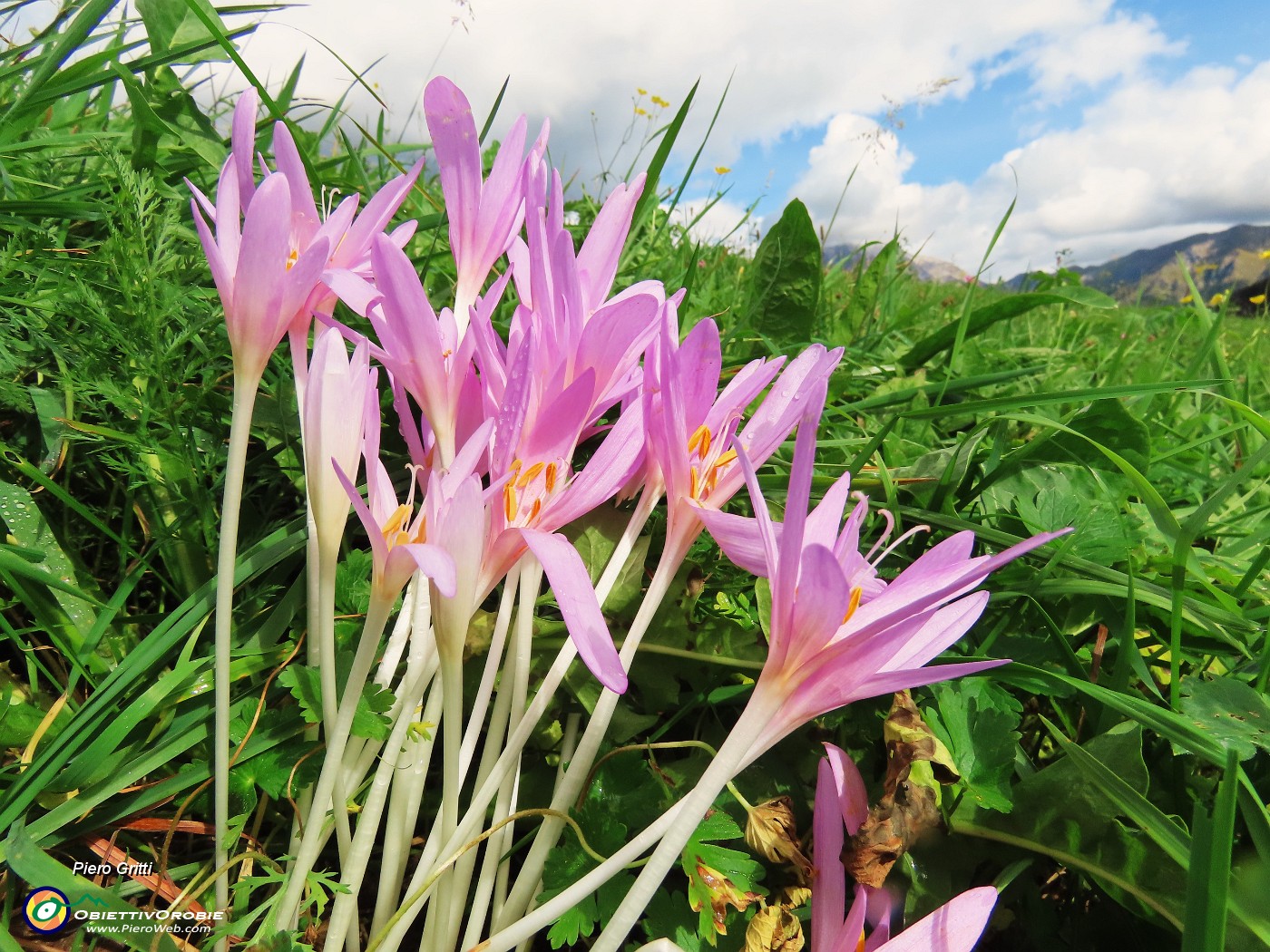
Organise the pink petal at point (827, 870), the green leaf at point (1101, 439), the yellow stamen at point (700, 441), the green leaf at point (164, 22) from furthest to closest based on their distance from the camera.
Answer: the green leaf at point (164, 22) → the green leaf at point (1101, 439) → the yellow stamen at point (700, 441) → the pink petal at point (827, 870)

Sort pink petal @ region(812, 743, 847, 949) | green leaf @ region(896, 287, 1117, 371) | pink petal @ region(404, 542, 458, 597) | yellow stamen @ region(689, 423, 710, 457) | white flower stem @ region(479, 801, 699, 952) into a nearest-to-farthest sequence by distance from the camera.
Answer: pink petal @ region(404, 542, 458, 597) → white flower stem @ region(479, 801, 699, 952) → pink petal @ region(812, 743, 847, 949) → yellow stamen @ region(689, 423, 710, 457) → green leaf @ region(896, 287, 1117, 371)

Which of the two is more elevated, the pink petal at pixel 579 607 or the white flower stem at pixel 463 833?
the pink petal at pixel 579 607

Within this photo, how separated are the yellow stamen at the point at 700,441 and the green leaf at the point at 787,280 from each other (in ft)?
3.38

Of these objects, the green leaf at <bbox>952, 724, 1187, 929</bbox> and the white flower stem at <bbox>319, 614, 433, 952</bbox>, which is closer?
the white flower stem at <bbox>319, 614, 433, 952</bbox>

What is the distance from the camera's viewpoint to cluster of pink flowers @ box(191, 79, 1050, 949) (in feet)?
2.35

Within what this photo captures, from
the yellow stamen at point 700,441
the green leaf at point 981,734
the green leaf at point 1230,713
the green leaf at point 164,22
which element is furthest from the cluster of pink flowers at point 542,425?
the green leaf at point 164,22

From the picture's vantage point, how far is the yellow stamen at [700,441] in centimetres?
93

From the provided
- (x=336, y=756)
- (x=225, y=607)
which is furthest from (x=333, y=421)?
(x=336, y=756)

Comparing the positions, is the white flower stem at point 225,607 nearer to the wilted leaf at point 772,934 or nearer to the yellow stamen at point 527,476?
the yellow stamen at point 527,476

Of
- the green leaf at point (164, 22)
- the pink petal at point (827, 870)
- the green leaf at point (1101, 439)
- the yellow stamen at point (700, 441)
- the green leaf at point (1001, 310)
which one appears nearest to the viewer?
the pink petal at point (827, 870)

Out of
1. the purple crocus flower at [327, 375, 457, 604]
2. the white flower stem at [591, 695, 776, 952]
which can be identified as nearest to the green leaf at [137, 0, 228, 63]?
the purple crocus flower at [327, 375, 457, 604]

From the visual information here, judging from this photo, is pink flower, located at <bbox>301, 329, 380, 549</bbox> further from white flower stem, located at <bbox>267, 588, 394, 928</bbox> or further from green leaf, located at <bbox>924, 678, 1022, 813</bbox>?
green leaf, located at <bbox>924, 678, 1022, 813</bbox>

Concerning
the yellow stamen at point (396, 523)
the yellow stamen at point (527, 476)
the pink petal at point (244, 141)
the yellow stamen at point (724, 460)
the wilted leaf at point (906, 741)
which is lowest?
the wilted leaf at point (906, 741)

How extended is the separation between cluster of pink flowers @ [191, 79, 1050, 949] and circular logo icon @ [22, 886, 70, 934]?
0.35 meters
